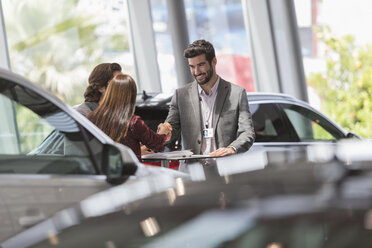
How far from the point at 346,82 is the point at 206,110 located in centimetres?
721

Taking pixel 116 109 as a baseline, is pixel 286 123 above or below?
below

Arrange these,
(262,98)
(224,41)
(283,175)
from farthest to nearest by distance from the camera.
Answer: (224,41) < (262,98) < (283,175)

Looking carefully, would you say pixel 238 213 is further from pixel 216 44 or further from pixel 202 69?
pixel 216 44

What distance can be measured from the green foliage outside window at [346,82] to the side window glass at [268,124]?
576 cm

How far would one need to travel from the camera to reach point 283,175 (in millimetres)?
1733

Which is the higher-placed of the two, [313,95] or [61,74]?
[61,74]

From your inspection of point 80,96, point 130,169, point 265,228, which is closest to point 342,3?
point 80,96

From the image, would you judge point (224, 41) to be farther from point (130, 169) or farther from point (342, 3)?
point (130, 169)

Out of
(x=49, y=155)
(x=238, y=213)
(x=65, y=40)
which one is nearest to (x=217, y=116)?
(x=49, y=155)

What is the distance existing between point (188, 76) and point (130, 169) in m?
7.56

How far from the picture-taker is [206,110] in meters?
4.36

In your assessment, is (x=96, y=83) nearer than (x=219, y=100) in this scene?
Yes

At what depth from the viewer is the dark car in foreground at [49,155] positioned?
2.00 meters

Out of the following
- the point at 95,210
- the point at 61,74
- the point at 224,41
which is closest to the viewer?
the point at 95,210
